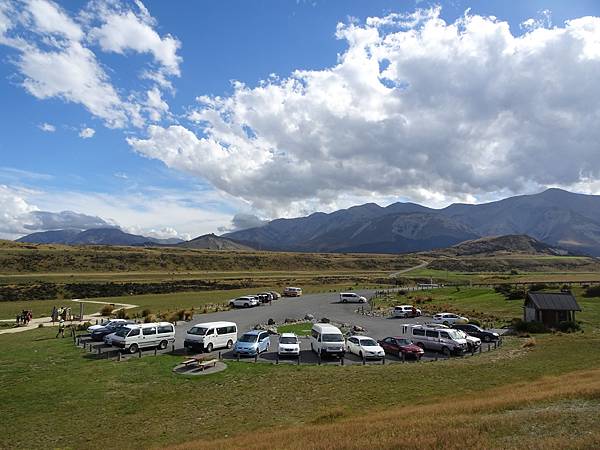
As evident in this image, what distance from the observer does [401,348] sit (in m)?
31.3

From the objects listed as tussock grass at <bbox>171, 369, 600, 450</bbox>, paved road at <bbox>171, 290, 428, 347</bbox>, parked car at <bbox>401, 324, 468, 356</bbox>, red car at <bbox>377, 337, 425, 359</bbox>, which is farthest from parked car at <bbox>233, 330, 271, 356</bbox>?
tussock grass at <bbox>171, 369, 600, 450</bbox>

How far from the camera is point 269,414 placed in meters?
19.3

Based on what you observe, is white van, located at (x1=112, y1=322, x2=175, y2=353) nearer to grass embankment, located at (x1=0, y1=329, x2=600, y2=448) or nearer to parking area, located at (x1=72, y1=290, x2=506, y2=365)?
parking area, located at (x1=72, y1=290, x2=506, y2=365)

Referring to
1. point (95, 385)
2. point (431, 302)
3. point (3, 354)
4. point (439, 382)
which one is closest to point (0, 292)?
point (3, 354)

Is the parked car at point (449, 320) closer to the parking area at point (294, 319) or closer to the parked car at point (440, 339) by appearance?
the parking area at point (294, 319)

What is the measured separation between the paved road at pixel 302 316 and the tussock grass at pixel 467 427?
69.5 feet

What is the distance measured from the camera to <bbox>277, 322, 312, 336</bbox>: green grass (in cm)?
4269

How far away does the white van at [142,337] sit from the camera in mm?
31578

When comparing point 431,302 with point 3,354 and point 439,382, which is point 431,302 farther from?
point 3,354

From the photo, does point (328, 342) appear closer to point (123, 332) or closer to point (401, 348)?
point (401, 348)

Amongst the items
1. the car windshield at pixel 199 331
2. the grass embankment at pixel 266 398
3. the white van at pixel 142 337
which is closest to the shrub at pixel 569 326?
the grass embankment at pixel 266 398

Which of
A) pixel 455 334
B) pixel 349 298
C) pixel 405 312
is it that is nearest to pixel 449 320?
pixel 405 312

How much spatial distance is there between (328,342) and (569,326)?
25.9m

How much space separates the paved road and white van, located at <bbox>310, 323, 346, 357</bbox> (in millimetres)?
8870
